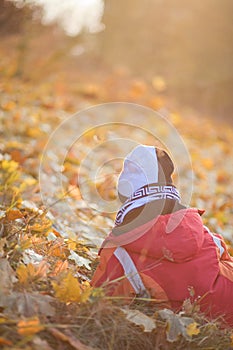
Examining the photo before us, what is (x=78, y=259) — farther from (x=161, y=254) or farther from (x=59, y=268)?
(x=161, y=254)

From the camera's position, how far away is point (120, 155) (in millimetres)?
5684

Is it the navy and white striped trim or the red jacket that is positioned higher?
the navy and white striped trim

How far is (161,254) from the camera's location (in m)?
1.97

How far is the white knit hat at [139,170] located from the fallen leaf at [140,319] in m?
0.52

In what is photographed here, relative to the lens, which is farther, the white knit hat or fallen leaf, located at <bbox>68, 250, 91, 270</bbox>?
fallen leaf, located at <bbox>68, 250, 91, 270</bbox>

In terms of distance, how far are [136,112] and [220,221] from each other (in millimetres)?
4573

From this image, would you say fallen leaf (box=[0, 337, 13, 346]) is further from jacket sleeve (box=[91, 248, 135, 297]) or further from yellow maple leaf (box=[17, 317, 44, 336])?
jacket sleeve (box=[91, 248, 135, 297])

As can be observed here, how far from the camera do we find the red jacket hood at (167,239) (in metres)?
1.96

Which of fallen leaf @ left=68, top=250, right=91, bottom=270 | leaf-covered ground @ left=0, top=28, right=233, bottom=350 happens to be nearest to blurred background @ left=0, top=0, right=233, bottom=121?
leaf-covered ground @ left=0, top=28, right=233, bottom=350

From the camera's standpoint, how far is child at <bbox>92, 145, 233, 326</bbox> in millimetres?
1967

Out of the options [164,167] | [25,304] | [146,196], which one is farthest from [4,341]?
[164,167]

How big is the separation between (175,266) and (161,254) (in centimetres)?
8

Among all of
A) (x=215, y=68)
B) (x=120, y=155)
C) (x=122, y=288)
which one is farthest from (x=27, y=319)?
(x=215, y=68)

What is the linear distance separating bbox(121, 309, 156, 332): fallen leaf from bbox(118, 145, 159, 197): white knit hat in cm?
52
